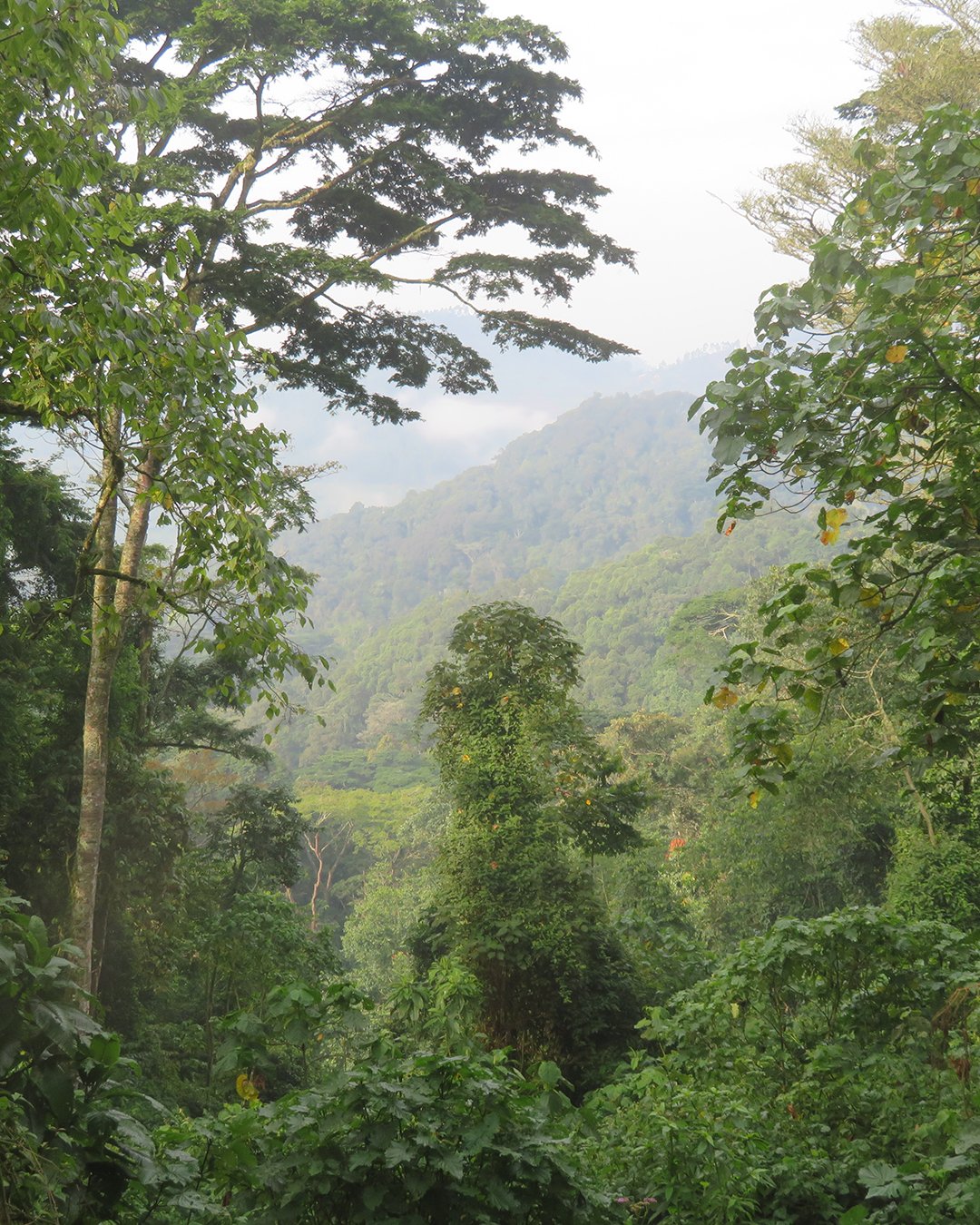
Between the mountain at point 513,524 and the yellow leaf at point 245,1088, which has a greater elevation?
the mountain at point 513,524

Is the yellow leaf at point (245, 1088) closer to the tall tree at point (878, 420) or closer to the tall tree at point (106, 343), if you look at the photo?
the tall tree at point (106, 343)

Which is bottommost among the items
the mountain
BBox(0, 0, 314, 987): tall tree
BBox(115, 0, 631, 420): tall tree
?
BBox(0, 0, 314, 987): tall tree

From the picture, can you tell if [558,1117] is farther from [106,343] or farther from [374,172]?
[374,172]

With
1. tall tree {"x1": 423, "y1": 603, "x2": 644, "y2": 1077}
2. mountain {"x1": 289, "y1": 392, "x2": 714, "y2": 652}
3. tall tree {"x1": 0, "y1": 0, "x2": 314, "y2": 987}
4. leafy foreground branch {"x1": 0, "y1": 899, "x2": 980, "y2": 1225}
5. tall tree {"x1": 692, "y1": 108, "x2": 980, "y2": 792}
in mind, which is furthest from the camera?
mountain {"x1": 289, "y1": 392, "x2": 714, "y2": 652}

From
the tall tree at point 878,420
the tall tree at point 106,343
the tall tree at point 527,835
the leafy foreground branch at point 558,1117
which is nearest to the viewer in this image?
the leafy foreground branch at point 558,1117

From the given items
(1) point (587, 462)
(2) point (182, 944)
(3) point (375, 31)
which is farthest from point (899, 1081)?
(1) point (587, 462)

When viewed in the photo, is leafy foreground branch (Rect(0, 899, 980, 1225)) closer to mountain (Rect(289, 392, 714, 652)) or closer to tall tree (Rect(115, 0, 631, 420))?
tall tree (Rect(115, 0, 631, 420))

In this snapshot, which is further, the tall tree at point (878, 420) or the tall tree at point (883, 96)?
the tall tree at point (883, 96)

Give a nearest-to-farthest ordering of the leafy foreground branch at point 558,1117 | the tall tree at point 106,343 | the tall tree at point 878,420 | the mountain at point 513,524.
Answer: the leafy foreground branch at point 558,1117 → the tall tree at point 878,420 → the tall tree at point 106,343 → the mountain at point 513,524

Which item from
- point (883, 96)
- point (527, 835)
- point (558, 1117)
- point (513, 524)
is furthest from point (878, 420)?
point (513, 524)

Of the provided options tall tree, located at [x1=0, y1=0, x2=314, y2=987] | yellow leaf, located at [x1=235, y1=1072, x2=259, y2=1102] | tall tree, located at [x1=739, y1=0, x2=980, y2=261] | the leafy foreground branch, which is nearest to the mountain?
tall tree, located at [x1=739, y1=0, x2=980, y2=261]

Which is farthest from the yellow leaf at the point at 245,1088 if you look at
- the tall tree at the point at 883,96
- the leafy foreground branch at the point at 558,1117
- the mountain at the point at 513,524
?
the mountain at the point at 513,524

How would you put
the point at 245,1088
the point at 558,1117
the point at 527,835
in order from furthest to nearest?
the point at 527,835
the point at 245,1088
the point at 558,1117

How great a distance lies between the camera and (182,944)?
973 cm
